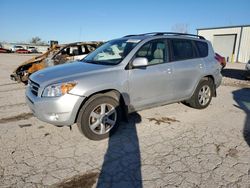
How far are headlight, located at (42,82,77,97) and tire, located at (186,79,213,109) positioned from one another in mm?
3255

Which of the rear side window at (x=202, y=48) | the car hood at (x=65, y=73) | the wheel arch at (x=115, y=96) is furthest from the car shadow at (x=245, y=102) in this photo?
the car hood at (x=65, y=73)

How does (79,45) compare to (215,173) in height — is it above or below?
above

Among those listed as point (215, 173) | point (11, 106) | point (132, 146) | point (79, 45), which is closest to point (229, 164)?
point (215, 173)

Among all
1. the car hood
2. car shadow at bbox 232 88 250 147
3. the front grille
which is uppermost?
the car hood

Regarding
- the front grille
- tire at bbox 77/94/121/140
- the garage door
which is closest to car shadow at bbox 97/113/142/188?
tire at bbox 77/94/121/140

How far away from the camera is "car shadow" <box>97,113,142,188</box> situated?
2.86 m

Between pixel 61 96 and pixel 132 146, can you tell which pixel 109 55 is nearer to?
pixel 61 96

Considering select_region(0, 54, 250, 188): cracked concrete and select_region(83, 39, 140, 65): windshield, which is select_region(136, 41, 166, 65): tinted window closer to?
select_region(83, 39, 140, 65): windshield

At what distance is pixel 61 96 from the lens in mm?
3566

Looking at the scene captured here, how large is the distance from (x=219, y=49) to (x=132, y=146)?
28724 mm

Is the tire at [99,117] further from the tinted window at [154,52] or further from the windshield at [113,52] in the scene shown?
A: the tinted window at [154,52]

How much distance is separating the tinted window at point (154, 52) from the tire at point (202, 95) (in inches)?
58.0

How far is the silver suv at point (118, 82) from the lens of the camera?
12.0ft

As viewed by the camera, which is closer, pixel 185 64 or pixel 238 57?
pixel 185 64
